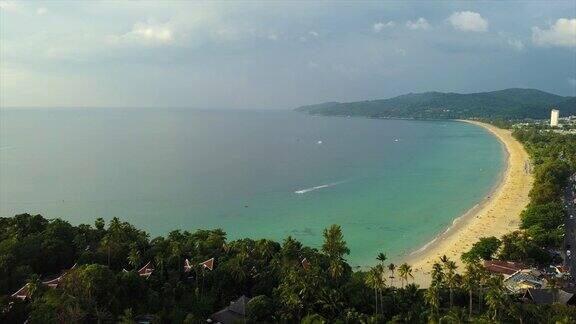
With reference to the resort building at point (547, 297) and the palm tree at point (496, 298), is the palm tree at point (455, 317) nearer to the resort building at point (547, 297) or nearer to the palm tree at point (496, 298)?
the palm tree at point (496, 298)

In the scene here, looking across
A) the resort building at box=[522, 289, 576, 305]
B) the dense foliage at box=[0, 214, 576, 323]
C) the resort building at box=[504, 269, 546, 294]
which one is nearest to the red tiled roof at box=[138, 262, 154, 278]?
the dense foliage at box=[0, 214, 576, 323]

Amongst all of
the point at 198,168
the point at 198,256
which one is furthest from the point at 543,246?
the point at 198,168

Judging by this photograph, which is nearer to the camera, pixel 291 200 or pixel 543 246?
pixel 543 246

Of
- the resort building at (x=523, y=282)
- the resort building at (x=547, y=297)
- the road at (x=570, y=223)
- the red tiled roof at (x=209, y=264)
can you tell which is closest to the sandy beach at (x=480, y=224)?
the road at (x=570, y=223)

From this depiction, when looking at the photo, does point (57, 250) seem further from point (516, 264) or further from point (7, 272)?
point (516, 264)

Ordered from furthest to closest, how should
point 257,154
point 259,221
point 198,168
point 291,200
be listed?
point 257,154 → point 198,168 → point 291,200 → point 259,221

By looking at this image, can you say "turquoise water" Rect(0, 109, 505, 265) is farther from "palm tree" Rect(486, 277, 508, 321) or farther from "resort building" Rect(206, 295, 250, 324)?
"resort building" Rect(206, 295, 250, 324)
